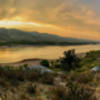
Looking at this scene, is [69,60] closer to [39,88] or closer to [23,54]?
[23,54]

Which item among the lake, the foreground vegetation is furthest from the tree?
the foreground vegetation

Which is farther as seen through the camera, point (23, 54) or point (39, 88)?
point (23, 54)

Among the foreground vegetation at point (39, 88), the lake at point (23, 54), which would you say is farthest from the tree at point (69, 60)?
the foreground vegetation at point (39, 88)

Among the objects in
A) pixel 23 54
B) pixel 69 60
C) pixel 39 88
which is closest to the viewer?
pixel 39 88

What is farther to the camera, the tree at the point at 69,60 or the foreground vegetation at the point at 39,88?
the tree at the point at 69,60

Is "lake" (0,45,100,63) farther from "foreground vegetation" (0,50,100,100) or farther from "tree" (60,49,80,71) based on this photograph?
"foreground vegetation" (0,50,100,100)

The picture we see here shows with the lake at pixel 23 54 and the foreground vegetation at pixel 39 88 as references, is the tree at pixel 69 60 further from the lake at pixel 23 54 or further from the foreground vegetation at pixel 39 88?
the foreground vegetation at pixel 39 88

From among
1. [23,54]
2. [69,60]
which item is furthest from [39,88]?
[23,54]

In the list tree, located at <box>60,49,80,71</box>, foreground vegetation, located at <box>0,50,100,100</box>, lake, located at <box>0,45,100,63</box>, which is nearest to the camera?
foreground vegetation, located at <box>0,50,100,100</box>

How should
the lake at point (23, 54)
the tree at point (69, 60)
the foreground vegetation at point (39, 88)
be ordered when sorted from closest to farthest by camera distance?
1. the foreground vegetation at point (39, 88)
2. the tree at point (69, 60)
3. the lake at point (23, 54)

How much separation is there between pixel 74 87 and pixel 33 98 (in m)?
1.47

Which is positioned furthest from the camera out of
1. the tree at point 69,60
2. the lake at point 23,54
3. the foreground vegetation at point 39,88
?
the lake at point 23,54

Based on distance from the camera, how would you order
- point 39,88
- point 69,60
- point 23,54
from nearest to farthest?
1. point 39,88
2. point 69,60
3. point 23,54

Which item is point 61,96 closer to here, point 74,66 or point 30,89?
point 30,89
